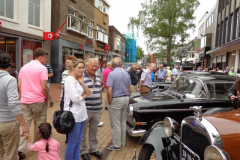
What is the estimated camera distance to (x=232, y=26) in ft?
66.3

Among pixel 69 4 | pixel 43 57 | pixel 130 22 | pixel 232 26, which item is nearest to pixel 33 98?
pixel 43 57

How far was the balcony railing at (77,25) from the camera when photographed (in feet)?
52.5

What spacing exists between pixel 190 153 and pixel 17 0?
446 inches

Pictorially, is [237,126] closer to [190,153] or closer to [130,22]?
[190,153]

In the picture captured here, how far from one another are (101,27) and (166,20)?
331 inches

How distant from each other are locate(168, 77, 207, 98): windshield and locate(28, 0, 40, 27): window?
10113 mm

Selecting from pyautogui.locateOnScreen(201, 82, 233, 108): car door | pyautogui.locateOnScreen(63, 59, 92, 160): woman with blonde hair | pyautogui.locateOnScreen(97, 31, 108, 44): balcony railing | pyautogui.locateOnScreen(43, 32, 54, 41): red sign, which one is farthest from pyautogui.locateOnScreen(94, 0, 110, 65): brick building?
pyautogui.locateOnScreen(63, 59, 92, 160): woman with blonde hair

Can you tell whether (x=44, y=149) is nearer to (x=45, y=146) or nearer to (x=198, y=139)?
(x=45, y=146)

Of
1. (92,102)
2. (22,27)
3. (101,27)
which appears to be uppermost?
(101,27)

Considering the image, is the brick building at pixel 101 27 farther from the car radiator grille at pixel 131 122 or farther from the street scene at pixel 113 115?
the car radiator grille at pixel 131 122

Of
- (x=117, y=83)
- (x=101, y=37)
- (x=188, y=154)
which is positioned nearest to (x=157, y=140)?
(x=188, y=154)

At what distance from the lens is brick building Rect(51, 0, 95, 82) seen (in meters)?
14.9

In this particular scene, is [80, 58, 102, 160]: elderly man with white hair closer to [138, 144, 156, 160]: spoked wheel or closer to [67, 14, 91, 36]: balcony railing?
[138, 144, 156, 160]: spoked wheel

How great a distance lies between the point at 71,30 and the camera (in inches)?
637
